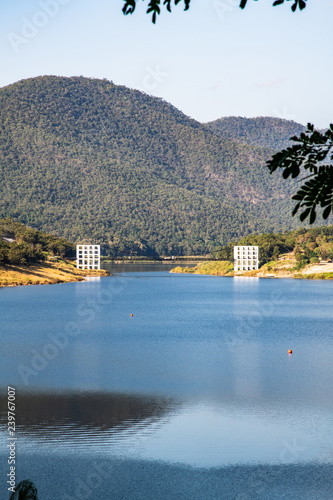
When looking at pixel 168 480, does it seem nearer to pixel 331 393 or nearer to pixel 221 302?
pixel 331 393

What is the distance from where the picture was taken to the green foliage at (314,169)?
214 inches

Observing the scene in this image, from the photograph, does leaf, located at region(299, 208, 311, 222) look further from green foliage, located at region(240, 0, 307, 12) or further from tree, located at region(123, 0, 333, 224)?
green foliage, located at region(240, 0, 307, 12)

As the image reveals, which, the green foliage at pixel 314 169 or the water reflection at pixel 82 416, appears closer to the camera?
the green foliage at pixel 314 169

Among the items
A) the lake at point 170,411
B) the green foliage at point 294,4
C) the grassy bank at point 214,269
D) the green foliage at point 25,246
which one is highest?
the green foliage at point 294,4

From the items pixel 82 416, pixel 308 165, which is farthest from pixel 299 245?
pixel 308 165

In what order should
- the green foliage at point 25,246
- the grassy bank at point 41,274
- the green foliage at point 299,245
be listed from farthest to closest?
1. the green foliage at point 299,245
2. the green foliage at point 25,246
3. the grassy bank at point 41,274

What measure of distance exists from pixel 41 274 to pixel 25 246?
5.41 m

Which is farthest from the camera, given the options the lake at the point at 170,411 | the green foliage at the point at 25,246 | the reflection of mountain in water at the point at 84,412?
the green foliage at the point at 25,246

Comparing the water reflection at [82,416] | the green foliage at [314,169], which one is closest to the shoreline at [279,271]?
the water reflection at [82,416]

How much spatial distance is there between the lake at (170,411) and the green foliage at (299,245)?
87.7 metres

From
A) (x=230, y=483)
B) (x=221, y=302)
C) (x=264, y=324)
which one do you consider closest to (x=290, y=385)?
(x=230, y=483)

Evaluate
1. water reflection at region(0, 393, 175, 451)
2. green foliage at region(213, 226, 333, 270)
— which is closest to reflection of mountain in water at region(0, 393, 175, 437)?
water reflection at region(0, 393, 175, 451)

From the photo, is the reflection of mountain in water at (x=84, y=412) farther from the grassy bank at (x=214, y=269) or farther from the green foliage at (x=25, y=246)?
the grassy bank at (x=214, y=269)

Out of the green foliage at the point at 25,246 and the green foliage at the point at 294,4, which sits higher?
the green foliage at the point at 294,4
